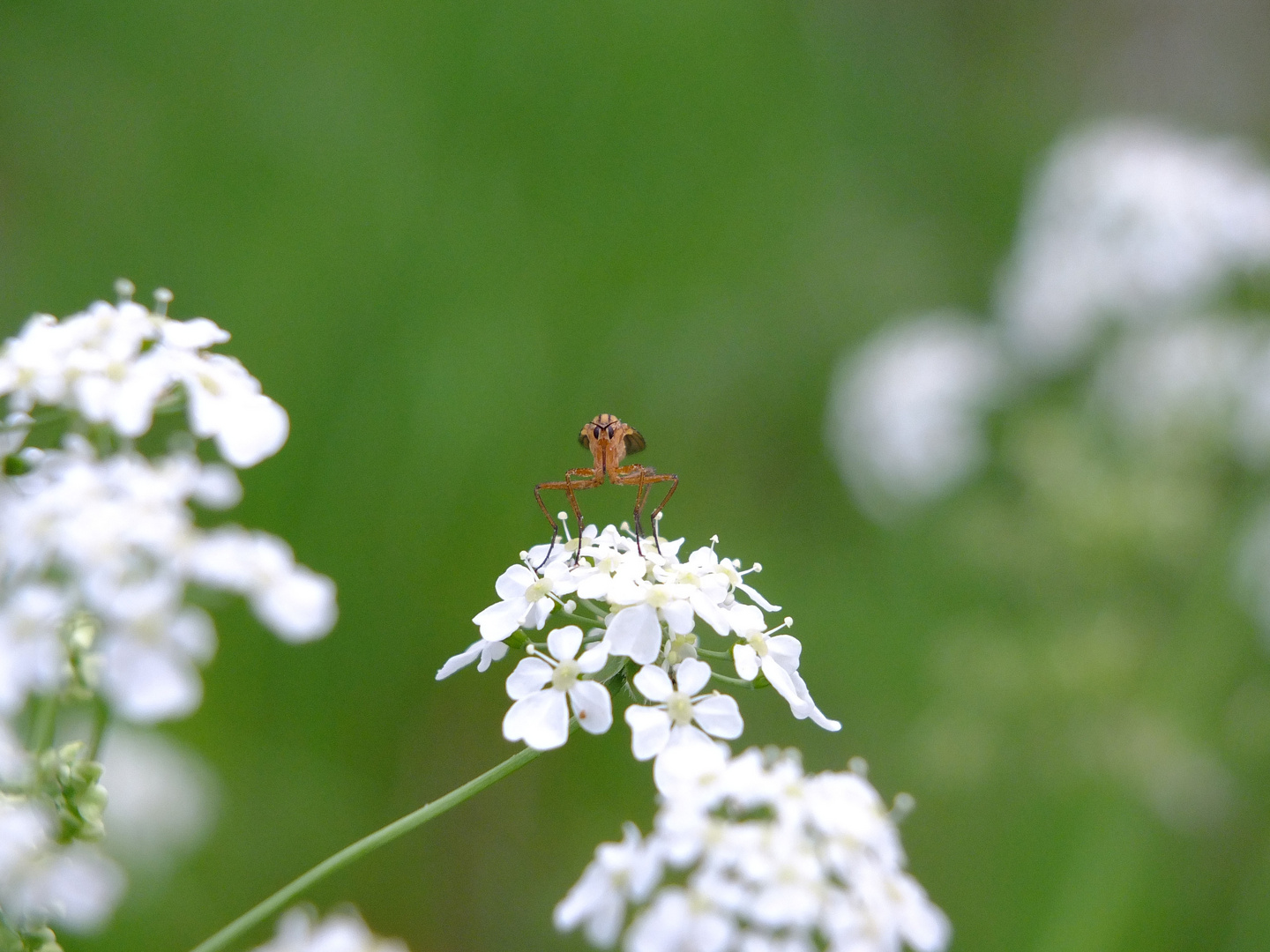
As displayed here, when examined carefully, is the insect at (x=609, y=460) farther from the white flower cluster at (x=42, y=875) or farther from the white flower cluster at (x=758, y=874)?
the white flower cluster at (x=42, y=875)

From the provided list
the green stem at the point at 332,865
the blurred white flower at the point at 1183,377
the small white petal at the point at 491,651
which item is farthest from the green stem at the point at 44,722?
the blurred white flower at the point at 1183,377

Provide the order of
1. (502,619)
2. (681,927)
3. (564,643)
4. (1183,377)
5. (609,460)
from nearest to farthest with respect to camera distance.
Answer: (681,927) → (564,643) → (502,619) → (609,460) → (1183,377)

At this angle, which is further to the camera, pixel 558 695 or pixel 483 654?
pixel 483 654

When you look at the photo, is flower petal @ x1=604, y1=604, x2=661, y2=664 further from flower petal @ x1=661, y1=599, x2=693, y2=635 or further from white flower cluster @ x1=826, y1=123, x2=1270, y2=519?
white flower cluster @ x1=826, y1=123, x2=1270, y2=519

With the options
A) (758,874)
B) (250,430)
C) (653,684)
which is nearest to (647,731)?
(653,684)

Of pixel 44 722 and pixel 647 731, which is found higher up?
pixel 647 731

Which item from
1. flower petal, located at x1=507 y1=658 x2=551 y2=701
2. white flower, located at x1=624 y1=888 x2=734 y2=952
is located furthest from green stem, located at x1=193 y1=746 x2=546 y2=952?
white flower, located at x1=624 y1=888 x2=734 y2=952

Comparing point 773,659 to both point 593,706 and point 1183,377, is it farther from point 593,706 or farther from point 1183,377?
point 1183,377

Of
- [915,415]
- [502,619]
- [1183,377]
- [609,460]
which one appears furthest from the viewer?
[915,415]
